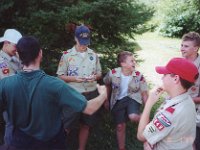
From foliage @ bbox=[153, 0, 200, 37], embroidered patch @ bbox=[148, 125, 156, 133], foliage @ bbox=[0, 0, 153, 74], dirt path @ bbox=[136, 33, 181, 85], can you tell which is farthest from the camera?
foliage @ bbox=[153, 0, 200, 37]

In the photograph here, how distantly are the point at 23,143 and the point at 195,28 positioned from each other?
1757 cm

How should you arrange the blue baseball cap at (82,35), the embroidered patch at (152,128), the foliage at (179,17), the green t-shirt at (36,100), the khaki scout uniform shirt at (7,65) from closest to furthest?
the green t-shirt at (36,100) < the embroidered patch at (152,128) < the khaki scout uniform shirt at (7,65) < the blue baseball cap at (82,35) < the foliage at (179,17)

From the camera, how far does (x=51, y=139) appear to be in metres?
3.32

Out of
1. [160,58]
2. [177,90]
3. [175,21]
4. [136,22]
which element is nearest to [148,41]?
[175,21]

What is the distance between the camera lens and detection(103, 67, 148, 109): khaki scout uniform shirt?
211 inches

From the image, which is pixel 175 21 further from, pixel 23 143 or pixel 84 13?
pixel 23 143

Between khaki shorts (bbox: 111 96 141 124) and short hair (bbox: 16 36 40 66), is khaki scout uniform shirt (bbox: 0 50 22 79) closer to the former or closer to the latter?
short hair (bbox: 16 36 40 66)

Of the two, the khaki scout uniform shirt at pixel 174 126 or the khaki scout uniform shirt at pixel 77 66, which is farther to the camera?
the khaki scout uniform shirt at pixel 77 66

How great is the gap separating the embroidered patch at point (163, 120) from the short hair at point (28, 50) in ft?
4.01

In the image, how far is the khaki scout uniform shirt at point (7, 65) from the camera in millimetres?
4457

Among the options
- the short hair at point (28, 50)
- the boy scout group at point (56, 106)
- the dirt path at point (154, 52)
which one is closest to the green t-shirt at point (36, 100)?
the boy scout group at point (56, 106)

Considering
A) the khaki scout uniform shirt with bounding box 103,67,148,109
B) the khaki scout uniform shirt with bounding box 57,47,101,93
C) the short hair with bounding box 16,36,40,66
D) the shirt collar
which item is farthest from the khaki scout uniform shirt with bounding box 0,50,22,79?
the khaki scout uniform shirt with bounding box 103,67,148,109

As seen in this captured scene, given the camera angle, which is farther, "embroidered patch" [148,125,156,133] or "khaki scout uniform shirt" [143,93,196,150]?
"embroidered patch" [148,125,156,133]

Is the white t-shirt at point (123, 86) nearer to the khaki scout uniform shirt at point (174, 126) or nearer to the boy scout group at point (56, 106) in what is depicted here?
the boy scout group at point (56, 106)
